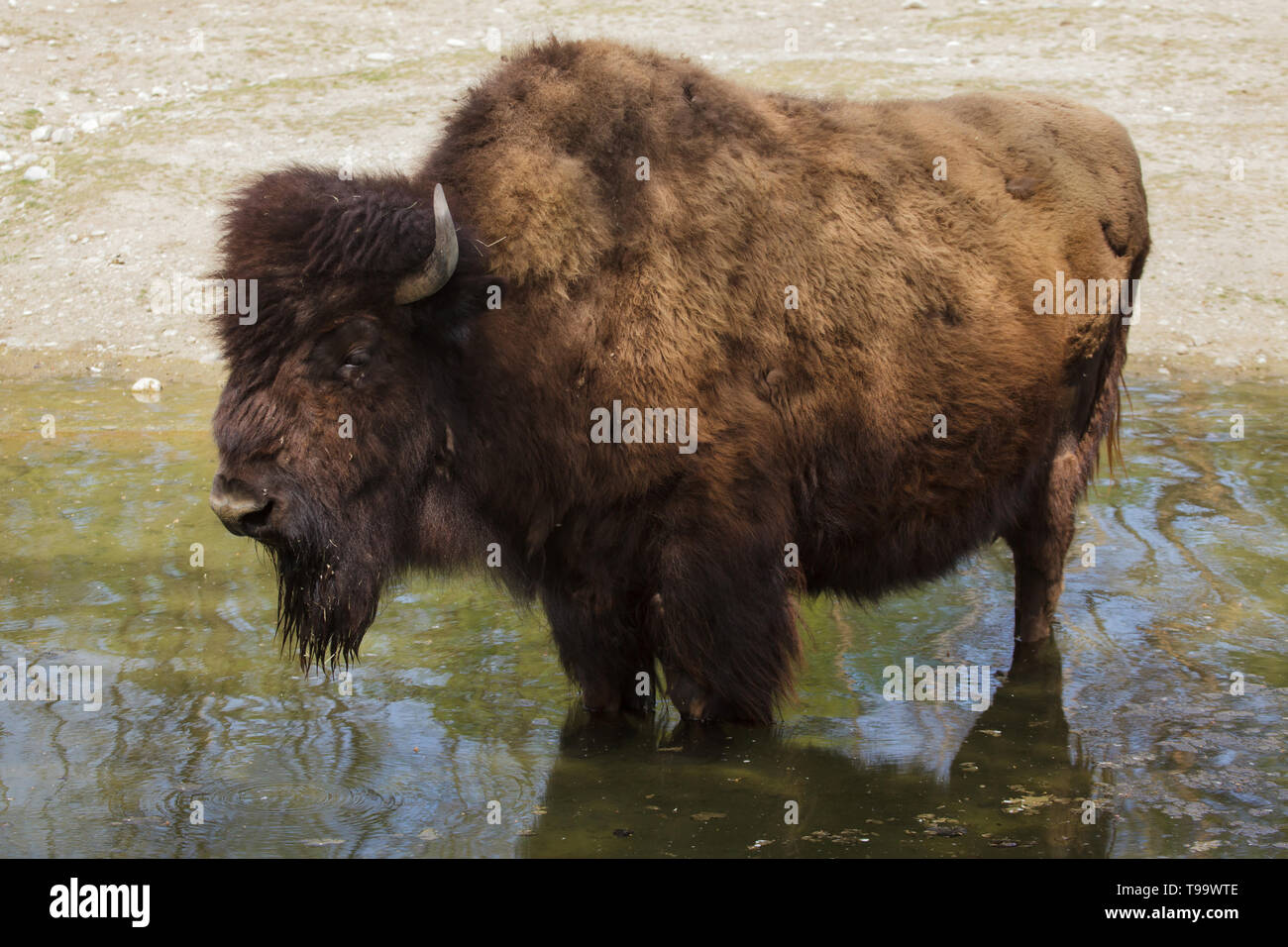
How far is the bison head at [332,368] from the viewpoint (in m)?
4.26

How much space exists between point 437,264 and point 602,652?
160cm

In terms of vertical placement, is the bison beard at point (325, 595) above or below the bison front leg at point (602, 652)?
above

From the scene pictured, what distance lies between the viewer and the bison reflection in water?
172 inches

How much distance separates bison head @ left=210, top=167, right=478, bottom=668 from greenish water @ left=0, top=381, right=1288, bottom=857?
0.76 meters

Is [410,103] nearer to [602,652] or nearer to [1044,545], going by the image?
[1044,545]

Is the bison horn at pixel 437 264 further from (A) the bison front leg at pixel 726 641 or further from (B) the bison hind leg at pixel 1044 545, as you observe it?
(B) the bison hind leg at pixel 1044 545

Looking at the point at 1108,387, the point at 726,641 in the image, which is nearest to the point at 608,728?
the point at 726,641

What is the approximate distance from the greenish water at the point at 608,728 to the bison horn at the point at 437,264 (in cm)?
147

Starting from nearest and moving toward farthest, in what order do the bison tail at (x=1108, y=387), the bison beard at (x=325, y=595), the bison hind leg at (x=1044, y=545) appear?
the bison beard at (x=325, y=595) → the bison hind leg at (x=1044, y=545) → the bison tail at (x=1108, y=387)

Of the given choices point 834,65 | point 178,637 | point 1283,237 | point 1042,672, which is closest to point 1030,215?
point 1042,672

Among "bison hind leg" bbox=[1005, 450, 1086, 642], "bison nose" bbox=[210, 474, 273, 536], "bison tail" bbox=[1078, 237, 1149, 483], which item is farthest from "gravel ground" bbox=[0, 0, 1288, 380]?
"bison nose" bbox=[210, 474, 273, 536]

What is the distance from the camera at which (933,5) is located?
17266 millimetres

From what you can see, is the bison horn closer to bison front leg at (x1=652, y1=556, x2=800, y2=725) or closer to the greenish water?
bison front leg at (x1=652, y1=556, x2=800, y2=725)

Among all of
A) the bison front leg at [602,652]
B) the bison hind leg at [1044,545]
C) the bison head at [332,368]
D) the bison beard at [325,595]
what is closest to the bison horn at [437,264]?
the bison head at [332,368]
